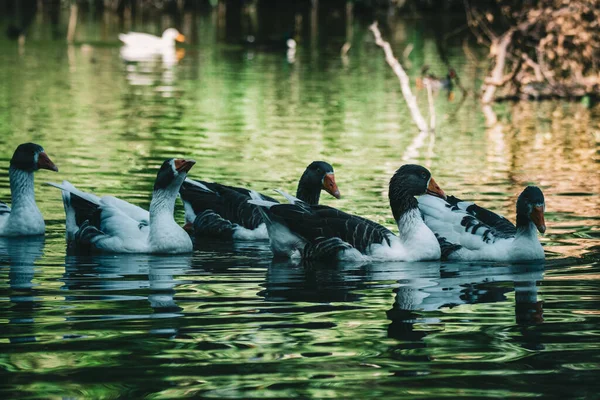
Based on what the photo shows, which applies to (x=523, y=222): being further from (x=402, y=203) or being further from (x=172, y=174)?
(x=172, y=174)

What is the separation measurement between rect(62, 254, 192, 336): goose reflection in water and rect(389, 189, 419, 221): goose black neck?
2146 millimetres

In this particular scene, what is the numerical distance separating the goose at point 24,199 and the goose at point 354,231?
2.80 metres

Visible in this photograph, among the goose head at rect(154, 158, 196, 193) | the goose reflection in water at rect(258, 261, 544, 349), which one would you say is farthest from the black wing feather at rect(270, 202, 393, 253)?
the goose head at rect(154, 158, 196, 193)

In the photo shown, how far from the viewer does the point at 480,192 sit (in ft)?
58.6

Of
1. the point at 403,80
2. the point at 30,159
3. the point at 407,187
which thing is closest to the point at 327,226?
the point at 407,187

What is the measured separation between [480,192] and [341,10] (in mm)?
71977

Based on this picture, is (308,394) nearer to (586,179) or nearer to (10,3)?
(586,179)

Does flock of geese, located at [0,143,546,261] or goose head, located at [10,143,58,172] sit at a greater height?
goose head, located at [10,143,58,172]

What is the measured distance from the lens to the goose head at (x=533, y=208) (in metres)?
12.4

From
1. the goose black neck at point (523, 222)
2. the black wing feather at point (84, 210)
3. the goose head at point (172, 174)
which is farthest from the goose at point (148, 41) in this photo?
the goose black neck at point (523, 222)

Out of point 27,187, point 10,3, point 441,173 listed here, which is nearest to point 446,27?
point 10,3

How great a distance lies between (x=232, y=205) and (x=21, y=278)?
3763 millimetres

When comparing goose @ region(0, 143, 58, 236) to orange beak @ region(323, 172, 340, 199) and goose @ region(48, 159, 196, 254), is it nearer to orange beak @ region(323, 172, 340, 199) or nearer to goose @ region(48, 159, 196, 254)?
goose @ region(48, 159, 196, 254)

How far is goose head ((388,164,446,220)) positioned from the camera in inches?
500
